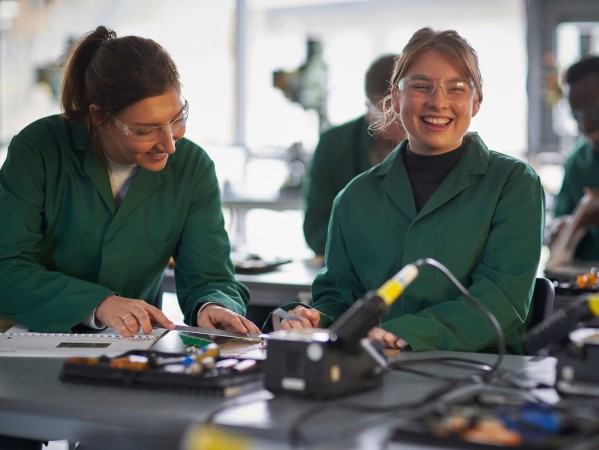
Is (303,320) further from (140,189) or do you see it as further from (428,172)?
(140,189)

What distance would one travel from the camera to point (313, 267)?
11.9 ft

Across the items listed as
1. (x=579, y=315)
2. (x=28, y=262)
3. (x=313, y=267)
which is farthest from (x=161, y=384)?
(x=313, y=267)

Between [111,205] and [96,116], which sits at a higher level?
[96,116]

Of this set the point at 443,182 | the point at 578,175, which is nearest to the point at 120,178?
the point at 443,182

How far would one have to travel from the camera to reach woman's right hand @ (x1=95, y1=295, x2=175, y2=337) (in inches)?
82.5

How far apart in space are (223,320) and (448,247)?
54cm

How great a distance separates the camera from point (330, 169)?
158 inches

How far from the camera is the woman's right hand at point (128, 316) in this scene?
2.10 metres

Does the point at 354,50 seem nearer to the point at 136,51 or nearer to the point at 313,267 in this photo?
the point at 313,267

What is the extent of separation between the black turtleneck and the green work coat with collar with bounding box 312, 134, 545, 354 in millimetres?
30

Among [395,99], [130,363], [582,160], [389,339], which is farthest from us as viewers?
[582,160]

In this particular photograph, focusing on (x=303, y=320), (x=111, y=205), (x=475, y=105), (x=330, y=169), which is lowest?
(x=303, y=320)

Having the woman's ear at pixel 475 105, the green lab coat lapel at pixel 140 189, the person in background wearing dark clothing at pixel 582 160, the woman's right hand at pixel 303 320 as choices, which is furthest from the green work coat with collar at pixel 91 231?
→ the person in background wearing dark clothing at pixel 582 160

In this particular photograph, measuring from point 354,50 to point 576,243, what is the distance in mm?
3471
